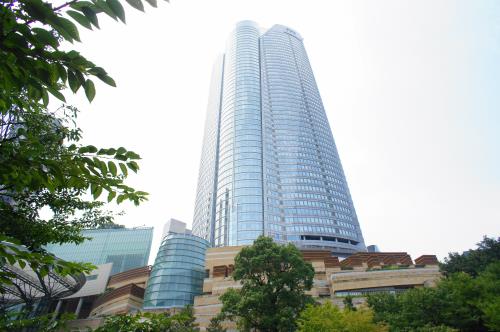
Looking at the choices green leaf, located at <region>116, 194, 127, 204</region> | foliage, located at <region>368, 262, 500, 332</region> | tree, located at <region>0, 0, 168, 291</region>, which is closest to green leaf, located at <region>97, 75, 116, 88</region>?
tree, located at <region>0, 0, 168, 291</region>

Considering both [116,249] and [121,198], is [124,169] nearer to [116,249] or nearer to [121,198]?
[121,198]

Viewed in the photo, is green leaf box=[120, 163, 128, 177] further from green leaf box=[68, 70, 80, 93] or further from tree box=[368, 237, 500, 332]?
tree box=[368, 237, 500, 332]

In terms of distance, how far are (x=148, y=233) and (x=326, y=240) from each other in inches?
2423

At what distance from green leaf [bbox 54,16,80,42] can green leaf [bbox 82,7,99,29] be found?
103mm

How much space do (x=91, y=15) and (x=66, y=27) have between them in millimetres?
167

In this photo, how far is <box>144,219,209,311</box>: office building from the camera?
160 ft

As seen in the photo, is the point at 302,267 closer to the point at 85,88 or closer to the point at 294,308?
the point at 294,308

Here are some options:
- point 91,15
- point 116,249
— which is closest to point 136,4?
point 91,15

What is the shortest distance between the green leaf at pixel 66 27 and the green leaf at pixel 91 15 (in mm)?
103

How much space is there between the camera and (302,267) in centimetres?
2752

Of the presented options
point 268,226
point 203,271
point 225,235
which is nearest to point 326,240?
point 268,226

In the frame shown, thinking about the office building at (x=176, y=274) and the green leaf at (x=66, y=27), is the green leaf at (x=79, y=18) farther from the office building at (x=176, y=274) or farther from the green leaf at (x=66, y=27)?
the office building at (x=176, y=274)

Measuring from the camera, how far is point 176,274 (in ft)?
169

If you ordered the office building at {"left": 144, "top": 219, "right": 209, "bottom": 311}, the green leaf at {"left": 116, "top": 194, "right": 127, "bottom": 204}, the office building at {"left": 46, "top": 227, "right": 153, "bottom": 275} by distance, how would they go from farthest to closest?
the office building at {"left": 46, "top": 227, "right": 153, "bottom": 275}, the office building at {"left": 144, "top": 219, "right": 209, "bottom": 311}, the green leaf at {"left": 116, "top": 194, "right": 127, "bottom": 204}
